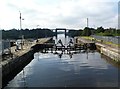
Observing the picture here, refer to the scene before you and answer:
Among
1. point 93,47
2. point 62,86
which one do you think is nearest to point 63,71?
point 62,86

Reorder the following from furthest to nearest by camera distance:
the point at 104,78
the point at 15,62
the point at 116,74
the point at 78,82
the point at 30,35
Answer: the point at 30,35 → the point at 15,62 → the point at 116,74 → the point at 104,78 → the point at 78,82

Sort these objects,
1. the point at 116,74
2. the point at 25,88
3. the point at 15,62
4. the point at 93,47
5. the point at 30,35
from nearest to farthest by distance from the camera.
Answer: the point at 25,88, the point at 116,74, the point at 15,62, the point at 93,47, the point at 30,35

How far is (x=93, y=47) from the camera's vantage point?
7419cm

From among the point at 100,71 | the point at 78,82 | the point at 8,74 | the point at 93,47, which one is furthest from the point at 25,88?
the point at 93,47

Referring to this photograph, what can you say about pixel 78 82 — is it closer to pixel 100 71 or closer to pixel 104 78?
pixel 104 78

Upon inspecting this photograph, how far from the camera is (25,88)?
2692cm

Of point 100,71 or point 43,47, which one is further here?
point 43,47

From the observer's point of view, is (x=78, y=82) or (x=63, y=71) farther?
(x=63, y=71)

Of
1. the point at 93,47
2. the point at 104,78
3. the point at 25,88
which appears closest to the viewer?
the point at 25,88

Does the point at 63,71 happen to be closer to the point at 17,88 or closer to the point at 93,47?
the point at 17,88

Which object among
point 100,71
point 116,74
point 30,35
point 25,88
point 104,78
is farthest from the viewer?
point 30,35

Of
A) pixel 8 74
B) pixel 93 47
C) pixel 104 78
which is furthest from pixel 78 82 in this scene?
pixel 93 47

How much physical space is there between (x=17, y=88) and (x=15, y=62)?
12.6 metres

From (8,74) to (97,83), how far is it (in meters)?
11.5
